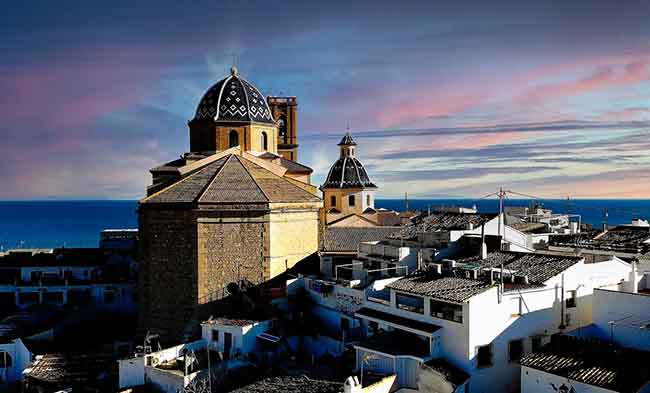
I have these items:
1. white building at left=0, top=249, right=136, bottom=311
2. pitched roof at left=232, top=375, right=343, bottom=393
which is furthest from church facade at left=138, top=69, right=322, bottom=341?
white building at left=0, top=249, right=136, bottom=311

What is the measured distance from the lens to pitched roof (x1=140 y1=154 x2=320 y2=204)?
69.7 feet

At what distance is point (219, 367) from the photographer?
54.8ft

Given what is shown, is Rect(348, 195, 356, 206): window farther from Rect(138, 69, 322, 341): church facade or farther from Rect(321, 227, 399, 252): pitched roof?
Rect(138, 69, 322, 341): church facade

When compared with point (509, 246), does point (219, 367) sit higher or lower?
lower

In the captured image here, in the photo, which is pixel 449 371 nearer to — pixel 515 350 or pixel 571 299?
pixel 515 350

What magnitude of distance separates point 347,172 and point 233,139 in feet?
41.2

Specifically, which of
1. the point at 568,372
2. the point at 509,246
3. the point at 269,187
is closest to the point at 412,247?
the point at 509,246

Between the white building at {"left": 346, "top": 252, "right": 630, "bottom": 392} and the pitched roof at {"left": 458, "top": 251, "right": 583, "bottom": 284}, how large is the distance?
0.03 meters

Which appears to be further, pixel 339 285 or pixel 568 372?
pixel 339 285

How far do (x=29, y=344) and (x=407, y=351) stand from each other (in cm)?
1382

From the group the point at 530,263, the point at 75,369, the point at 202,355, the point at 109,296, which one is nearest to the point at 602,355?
the point at 530,263

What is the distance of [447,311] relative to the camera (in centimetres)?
1468

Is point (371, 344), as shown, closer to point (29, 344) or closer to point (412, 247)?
point (412, 247)

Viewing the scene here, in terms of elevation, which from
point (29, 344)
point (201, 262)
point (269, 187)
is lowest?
point (29, 344)
